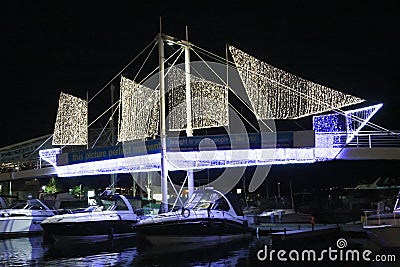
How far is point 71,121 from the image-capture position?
114 ft

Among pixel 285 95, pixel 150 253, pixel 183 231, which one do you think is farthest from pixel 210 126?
pixel 150 253

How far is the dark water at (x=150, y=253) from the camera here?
19.4 metres

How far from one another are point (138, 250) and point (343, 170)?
74897 millimetres

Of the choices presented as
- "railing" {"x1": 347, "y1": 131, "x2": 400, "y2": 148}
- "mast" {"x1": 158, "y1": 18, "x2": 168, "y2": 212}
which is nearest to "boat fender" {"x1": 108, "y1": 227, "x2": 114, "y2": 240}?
"mast" {"x1": 158, "y1": 18, "x2": 168, "y2": 212}

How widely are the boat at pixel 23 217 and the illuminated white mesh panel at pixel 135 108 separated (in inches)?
301

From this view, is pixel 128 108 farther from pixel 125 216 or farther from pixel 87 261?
pixel 87 261

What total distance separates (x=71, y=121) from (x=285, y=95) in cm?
1505

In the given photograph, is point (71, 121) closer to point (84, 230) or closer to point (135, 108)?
point (135, 108)

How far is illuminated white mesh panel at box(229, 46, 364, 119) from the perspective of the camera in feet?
85.3

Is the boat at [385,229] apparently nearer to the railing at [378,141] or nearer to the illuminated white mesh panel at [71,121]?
the railing at [378,141]

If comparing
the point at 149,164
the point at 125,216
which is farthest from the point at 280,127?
the point at 125,216

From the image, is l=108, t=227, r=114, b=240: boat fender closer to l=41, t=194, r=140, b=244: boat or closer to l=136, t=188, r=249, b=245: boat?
l=41, t=194, r=140, b=244: boat

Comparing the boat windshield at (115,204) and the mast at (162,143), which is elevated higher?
the mast at (162,143)

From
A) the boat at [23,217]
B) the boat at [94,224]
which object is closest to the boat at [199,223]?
the boat at [94,224]
